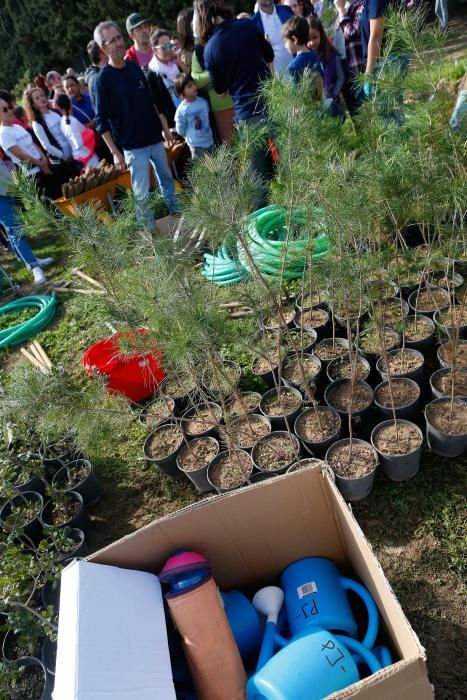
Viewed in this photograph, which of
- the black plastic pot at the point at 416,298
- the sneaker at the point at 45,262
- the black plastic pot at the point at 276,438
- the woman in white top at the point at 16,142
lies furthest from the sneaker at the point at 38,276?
the black plastic pot at the point at 416,298

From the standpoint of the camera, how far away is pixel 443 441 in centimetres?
251

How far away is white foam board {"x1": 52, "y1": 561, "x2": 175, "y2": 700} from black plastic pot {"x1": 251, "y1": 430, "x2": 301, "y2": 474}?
1084 millimetres

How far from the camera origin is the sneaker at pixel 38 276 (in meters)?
6.07

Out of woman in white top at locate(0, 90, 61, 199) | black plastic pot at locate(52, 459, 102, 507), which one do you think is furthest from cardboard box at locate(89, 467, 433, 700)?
woman in white top at locate(0, 90, 61, 199)

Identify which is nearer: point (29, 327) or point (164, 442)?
point (164, 442)

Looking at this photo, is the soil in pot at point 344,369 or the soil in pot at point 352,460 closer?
the soil in pot at point 352,460

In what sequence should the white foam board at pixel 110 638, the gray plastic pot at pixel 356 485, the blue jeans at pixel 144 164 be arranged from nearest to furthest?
the white foam board at pixel 110 638 → the gray plastic pot at pixel 356 485 → the blue jeans at pixel 144 164

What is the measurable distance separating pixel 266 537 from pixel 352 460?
84 centimetres

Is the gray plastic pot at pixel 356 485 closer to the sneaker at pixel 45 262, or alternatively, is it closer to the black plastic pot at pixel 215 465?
the black plastic pot at pixel 215 465

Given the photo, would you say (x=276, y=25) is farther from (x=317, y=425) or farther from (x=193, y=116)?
(x=317, y=425)

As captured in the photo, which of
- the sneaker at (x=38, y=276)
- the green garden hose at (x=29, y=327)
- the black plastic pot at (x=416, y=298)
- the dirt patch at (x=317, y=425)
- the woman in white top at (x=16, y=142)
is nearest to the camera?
the dirt patch at (x=317, y=425)

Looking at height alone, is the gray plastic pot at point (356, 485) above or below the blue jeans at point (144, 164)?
below

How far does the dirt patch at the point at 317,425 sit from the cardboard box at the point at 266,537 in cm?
82

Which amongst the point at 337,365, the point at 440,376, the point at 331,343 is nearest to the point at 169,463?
the point at 337,365
